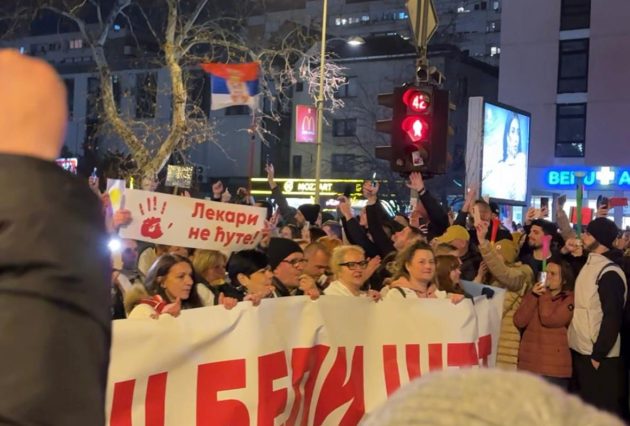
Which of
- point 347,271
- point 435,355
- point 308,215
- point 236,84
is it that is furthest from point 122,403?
point 236,84

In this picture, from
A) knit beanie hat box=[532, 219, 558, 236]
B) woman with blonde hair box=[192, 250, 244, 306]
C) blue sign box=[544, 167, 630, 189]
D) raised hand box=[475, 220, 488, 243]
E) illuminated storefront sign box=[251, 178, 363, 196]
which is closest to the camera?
woman with blonde hair box=[192, 250, 244, 306]

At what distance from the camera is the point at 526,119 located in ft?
71.7

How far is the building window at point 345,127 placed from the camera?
49.5 metres

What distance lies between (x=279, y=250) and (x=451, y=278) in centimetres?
143

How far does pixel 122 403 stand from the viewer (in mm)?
4090

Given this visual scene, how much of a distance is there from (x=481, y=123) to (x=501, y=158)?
373cm

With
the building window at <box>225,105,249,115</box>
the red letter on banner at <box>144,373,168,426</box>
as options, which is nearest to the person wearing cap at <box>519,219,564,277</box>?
the red letter on banner at <box>144,373,168,426</box>

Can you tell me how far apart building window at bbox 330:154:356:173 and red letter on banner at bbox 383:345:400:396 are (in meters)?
43.6

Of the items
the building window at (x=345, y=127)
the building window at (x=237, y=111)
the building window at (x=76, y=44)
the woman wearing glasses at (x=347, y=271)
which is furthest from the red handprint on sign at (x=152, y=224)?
the building window at (x=76, y=44)

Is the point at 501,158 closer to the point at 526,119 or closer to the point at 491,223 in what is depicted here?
the point at 526,119

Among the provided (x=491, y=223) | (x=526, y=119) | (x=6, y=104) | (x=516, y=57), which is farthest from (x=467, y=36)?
(x=6, y=104)

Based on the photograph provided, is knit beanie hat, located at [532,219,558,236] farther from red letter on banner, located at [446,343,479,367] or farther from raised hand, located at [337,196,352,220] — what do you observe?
red letter on banner, located at [446,343,479,367]

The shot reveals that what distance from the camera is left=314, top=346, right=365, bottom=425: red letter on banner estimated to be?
5.30 metres

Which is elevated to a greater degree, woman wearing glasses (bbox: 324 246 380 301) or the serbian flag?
the serbian flag
